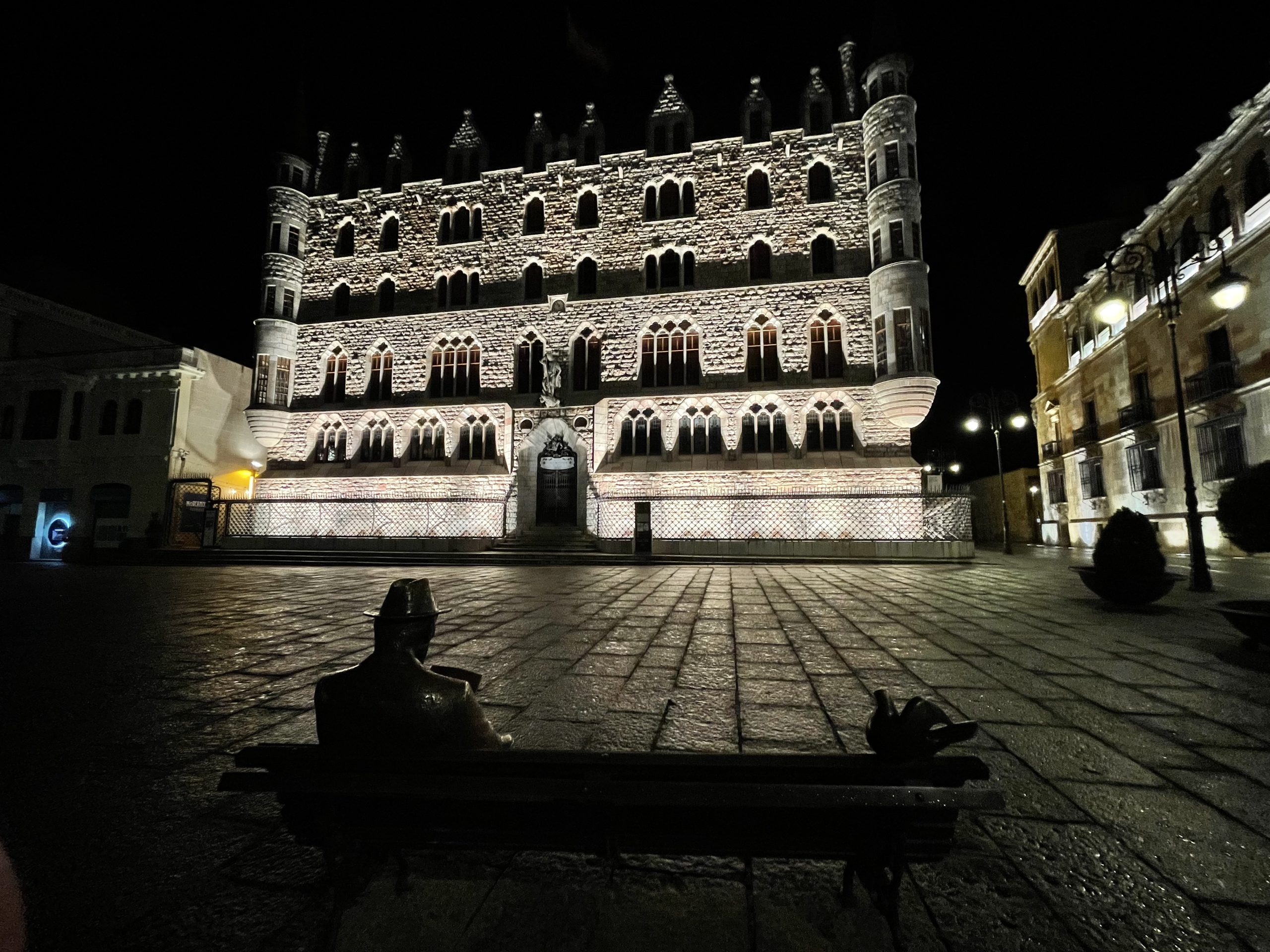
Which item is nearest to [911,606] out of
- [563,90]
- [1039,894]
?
[1039,894]

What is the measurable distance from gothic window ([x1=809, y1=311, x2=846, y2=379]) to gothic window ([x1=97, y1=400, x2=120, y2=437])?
27487mm

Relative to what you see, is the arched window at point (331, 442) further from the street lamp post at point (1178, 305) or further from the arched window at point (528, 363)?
the street lamp post at point (1178, 305)

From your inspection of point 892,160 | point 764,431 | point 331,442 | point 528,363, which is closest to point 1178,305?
point 764,431

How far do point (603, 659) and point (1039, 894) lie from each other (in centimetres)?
319

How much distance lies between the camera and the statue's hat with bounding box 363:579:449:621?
5.81 ft

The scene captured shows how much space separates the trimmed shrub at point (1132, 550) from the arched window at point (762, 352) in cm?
1297

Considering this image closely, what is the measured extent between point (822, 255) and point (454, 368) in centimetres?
1445

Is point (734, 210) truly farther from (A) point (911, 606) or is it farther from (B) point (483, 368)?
(A) point (911, 606)

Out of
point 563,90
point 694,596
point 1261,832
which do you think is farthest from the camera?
point 563,90

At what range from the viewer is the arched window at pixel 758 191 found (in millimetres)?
19672

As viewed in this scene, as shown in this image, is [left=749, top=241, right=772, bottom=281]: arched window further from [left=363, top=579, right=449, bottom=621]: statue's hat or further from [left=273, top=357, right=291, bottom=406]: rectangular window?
[left=363, top=579, right=449, bottom=621]: statue's hat

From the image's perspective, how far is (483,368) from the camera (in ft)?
68.4

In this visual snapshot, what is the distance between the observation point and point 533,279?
21.2 metres

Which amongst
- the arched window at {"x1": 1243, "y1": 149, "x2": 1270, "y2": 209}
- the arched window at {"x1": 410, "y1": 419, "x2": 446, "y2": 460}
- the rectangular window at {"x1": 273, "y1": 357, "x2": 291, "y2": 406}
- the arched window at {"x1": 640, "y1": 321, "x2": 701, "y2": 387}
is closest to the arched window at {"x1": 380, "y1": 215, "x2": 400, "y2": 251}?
the rectangular window at {"x1": 273, "y1": 357, "x2": 291, "y2": 406}
